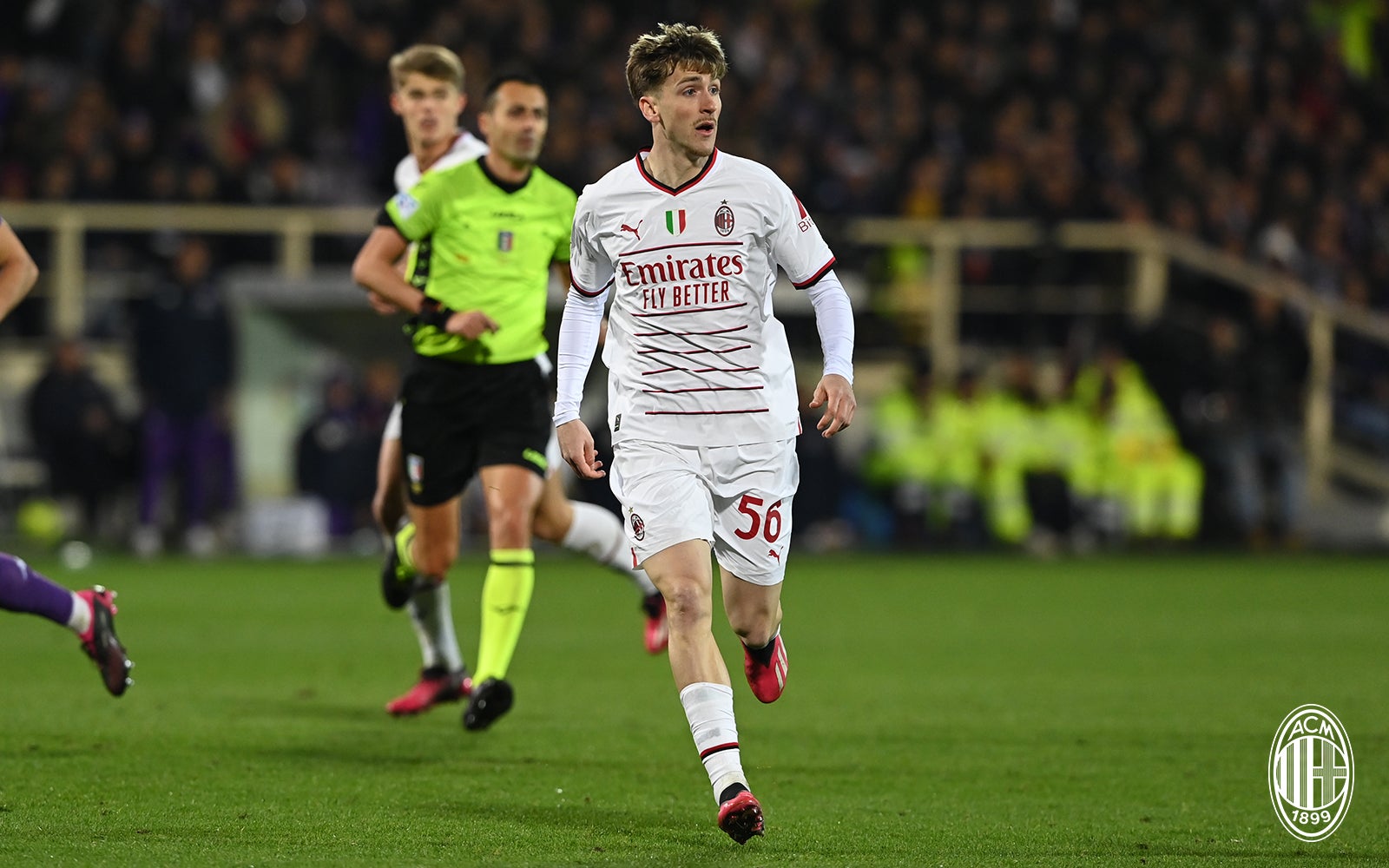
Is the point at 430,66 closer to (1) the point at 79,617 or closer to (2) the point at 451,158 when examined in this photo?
(2) the point at 451,158

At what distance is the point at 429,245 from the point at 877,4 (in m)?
16.7

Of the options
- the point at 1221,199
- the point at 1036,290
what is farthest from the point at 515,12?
the point at 1221,199

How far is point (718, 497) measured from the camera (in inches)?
234

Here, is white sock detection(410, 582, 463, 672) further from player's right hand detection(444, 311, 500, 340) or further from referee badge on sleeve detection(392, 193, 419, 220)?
referee badge on sleeve detection(392, 193, 419, 220)

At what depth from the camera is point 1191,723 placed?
317 inches

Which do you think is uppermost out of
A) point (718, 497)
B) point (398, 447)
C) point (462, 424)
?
point (718, 497)

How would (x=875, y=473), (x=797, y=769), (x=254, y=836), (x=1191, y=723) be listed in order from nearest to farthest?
(x=254, y=836), (x=797, y=769), (x=1191, y=723), (x=875, y=473)

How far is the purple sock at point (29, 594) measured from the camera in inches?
270

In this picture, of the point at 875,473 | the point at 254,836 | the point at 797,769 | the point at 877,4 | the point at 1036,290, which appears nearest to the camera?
the point at 254,836

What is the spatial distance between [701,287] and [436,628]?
303 cm

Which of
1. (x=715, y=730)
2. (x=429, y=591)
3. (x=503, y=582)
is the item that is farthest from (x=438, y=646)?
(x=715, y=730)

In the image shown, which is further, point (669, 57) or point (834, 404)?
point (669, 57)

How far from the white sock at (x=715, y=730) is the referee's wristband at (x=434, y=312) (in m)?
2.83

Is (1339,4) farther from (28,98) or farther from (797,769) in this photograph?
(797,769)
